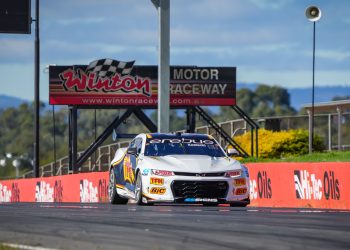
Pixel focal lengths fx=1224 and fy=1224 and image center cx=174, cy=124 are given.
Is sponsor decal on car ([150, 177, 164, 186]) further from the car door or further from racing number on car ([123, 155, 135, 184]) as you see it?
racing number on car ([123, 155, 135, 184])

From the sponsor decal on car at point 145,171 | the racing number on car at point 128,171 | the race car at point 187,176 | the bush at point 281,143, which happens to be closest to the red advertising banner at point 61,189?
the bush at point 281,143

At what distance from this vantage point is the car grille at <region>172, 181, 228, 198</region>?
21.8 m

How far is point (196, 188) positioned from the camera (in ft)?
71.6

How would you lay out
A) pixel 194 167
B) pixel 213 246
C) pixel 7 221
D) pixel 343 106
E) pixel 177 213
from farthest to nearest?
pixel 343 106
pixel 194 167
pixel 177 213
pixel 7 221
pixel 213 246

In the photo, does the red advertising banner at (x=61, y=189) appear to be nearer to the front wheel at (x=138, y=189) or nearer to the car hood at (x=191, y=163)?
the front wheel at (x=138, y=189)

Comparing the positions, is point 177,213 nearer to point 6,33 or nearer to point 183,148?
point 183,148

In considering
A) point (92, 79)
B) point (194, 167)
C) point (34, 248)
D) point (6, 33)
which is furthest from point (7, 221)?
point (92, 79)

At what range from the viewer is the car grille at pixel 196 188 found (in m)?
21.8

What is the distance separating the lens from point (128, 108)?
154 feet

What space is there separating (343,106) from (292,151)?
2519 millimetres

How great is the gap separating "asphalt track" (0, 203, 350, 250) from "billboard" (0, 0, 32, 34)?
1705 centimetres

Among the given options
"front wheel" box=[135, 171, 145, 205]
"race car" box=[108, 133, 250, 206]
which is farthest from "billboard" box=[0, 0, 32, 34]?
"front wheel" box=[135, 171, 145, 205]

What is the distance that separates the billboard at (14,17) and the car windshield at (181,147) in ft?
37.3

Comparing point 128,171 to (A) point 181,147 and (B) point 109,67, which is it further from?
(B) point 109,67
